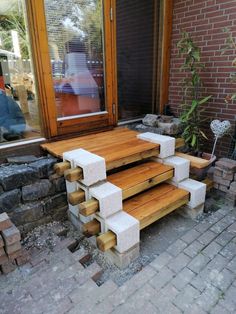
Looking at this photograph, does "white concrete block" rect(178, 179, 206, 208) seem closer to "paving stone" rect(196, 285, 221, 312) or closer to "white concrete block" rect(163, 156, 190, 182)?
"white concrete block" rect(163, 156, 190, 182)

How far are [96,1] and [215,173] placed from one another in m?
2.27

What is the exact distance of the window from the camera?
2.13 metres

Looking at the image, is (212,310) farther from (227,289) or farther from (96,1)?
(96,1)

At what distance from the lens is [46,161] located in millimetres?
2184

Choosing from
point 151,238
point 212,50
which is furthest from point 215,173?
point 212,50

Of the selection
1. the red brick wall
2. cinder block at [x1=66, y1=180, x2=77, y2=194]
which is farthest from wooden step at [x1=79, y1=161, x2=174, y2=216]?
the red brick wall

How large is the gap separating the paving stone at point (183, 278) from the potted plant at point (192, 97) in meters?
1.25

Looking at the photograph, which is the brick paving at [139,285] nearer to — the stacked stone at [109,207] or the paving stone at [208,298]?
the paving stone at [208,298]

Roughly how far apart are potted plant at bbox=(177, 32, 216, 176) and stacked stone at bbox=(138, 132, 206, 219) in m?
0.40

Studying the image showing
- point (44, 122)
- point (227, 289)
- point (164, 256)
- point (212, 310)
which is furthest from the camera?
point (44, 122)

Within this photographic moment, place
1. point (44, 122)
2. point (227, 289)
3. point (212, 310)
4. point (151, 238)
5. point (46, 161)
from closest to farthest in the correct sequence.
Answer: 1. point (212, 310)
2. point (227, 289)
3. point (151, 238)
4. point (46, 161)
5. point (44, 122)

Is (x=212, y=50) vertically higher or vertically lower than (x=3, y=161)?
higher

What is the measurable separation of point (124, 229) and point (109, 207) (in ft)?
0.66

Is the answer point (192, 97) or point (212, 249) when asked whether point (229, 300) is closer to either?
point (212, 249)
